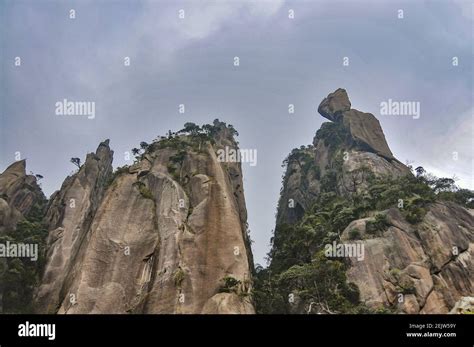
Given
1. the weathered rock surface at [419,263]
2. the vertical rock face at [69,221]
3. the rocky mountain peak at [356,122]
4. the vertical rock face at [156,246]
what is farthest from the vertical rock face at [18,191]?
the rocky mountain peak at [356,122]

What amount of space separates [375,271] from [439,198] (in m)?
11.5

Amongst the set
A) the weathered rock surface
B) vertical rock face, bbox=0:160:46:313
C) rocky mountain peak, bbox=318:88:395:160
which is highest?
rocky mountain peak, bbox=318:88:395:160

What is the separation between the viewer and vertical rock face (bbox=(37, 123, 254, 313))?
3092cm

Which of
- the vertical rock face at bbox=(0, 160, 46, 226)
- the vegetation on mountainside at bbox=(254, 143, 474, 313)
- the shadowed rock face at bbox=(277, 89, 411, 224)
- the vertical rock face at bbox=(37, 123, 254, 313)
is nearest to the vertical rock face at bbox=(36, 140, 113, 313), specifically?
the vertical rock face at bbox=(37, 123, 254, 313)

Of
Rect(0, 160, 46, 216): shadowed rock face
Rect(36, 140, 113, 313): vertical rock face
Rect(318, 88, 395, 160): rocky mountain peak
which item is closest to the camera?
Rect(36, 140, 113, 313): vertical rock face

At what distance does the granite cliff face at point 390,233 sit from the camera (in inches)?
1204

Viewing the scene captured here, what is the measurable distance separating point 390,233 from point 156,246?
18.7 metres

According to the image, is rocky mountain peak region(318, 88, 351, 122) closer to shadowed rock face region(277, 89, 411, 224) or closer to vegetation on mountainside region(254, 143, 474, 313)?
shadowed rock face region(277, 89, 411, 224)

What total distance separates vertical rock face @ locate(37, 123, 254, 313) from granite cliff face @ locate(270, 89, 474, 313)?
218 inches

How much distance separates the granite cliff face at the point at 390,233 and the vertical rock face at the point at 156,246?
5.54 metres

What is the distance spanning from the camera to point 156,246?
34.4 metres

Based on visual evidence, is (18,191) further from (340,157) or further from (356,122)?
(356,122)

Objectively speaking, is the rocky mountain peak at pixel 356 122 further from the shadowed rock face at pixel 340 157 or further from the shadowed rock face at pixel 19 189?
the shadowed rock face at pixel 19 189
